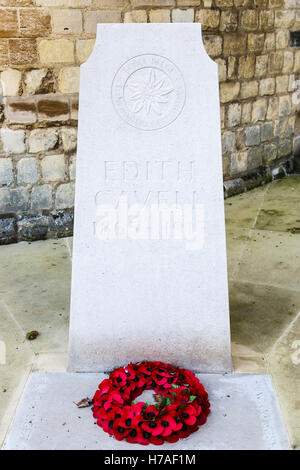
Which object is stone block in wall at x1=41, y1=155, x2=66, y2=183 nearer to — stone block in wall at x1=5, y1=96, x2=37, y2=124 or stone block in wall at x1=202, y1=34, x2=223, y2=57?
stone block in wall at x1=5, y1=96, x2=37, y2=124

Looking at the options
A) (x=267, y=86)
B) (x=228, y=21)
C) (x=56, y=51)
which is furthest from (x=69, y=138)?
(x=267, y=86)

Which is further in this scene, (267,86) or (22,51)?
(267,86)

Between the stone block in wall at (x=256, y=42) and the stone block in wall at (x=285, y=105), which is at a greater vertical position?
the stone block in wall at (x=256, y=42)

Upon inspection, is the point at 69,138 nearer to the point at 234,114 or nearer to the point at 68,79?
the point at 68,79

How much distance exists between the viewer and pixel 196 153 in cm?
235

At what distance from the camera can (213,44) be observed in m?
4.93

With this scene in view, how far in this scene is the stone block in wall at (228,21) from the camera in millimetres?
4957

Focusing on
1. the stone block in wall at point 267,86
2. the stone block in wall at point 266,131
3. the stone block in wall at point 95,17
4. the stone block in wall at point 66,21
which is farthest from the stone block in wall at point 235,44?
the stone block in wall at point 66,21

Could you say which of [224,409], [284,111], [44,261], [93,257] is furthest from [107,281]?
[284,111]

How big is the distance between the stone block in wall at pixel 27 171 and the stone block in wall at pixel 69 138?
0.28 m

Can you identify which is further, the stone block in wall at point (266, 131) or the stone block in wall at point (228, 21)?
the stone block in wall at point (266, 131)

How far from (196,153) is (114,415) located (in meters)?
1.14

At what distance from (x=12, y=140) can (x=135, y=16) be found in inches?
55.4

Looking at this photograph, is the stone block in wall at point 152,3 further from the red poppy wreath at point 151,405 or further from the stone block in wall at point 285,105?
the red poppy wreath at point 151,405
